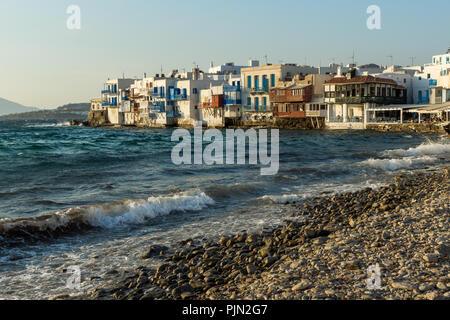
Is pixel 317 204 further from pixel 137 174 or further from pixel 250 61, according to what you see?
pixel 250 61

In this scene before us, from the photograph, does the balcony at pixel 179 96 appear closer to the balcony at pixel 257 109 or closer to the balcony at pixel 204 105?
the balcony at pixel 204 105

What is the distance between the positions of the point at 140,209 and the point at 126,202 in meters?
1.19

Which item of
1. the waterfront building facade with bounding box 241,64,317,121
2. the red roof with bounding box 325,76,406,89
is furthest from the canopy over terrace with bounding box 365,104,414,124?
the waterfront building facade with bounding box 241,64,317,121

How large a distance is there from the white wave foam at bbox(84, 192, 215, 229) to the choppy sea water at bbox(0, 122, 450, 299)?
0.03 m

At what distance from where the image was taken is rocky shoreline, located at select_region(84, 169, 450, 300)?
6418 mm

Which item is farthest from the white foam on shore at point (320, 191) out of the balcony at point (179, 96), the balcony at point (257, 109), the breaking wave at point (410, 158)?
the balcony at point (179, 96)

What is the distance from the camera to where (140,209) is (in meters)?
13.6

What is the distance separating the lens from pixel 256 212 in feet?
44.7

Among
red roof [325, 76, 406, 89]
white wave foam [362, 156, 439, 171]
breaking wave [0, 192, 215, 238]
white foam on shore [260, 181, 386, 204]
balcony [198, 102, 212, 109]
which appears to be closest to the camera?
breaking wave [0, 192, 215, 238]

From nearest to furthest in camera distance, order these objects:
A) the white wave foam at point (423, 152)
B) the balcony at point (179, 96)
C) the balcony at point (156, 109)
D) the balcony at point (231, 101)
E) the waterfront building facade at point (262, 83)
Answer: the white wave foam at point (423, 152), the waterfront building facade at point (262, 83), the balcony at point (231, 101), the balcony at point (179, 96), the balcony at point (156, 109)

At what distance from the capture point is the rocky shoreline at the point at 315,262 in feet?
21.1

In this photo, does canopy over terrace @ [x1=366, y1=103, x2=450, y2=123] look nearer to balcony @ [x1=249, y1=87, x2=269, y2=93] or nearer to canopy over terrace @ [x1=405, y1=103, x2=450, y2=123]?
canopy over terrace @ [x1=405, y1=103, x2=450, y2=123]

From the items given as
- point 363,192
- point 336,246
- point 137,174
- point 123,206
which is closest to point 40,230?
point 123,206

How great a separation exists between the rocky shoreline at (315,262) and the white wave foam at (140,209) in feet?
10.7
